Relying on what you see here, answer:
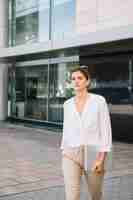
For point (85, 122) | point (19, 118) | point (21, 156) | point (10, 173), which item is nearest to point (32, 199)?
point (10, 173)

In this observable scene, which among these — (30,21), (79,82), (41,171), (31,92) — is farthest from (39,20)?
(79,82)

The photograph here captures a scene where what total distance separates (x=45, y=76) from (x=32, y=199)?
1164 centimetres

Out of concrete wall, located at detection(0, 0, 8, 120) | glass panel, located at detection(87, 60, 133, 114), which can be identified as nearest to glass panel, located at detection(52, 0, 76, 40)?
glass panel, located at detection(87, 60, 133, 114)

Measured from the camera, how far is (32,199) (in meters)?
6.01

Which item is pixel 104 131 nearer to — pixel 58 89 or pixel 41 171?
pixel 41 171

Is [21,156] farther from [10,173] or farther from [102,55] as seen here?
[102,55]

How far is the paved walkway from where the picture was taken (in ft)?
21.0

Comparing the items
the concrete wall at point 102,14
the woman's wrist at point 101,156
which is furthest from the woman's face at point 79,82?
the concrete wall at point 102,14

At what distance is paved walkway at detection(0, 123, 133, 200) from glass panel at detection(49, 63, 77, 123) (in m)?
2.95

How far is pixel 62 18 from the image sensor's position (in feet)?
53.4

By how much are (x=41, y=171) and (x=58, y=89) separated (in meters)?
8.77

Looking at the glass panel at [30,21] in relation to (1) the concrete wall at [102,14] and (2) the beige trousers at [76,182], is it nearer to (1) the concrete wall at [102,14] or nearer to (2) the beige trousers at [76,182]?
(1) the concrete wall at [102,14]

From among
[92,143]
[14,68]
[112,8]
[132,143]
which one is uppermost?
[112,8]

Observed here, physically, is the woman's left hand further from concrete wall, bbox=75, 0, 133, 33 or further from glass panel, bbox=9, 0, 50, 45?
glass panel, bbox=9, 0, 50, 45
